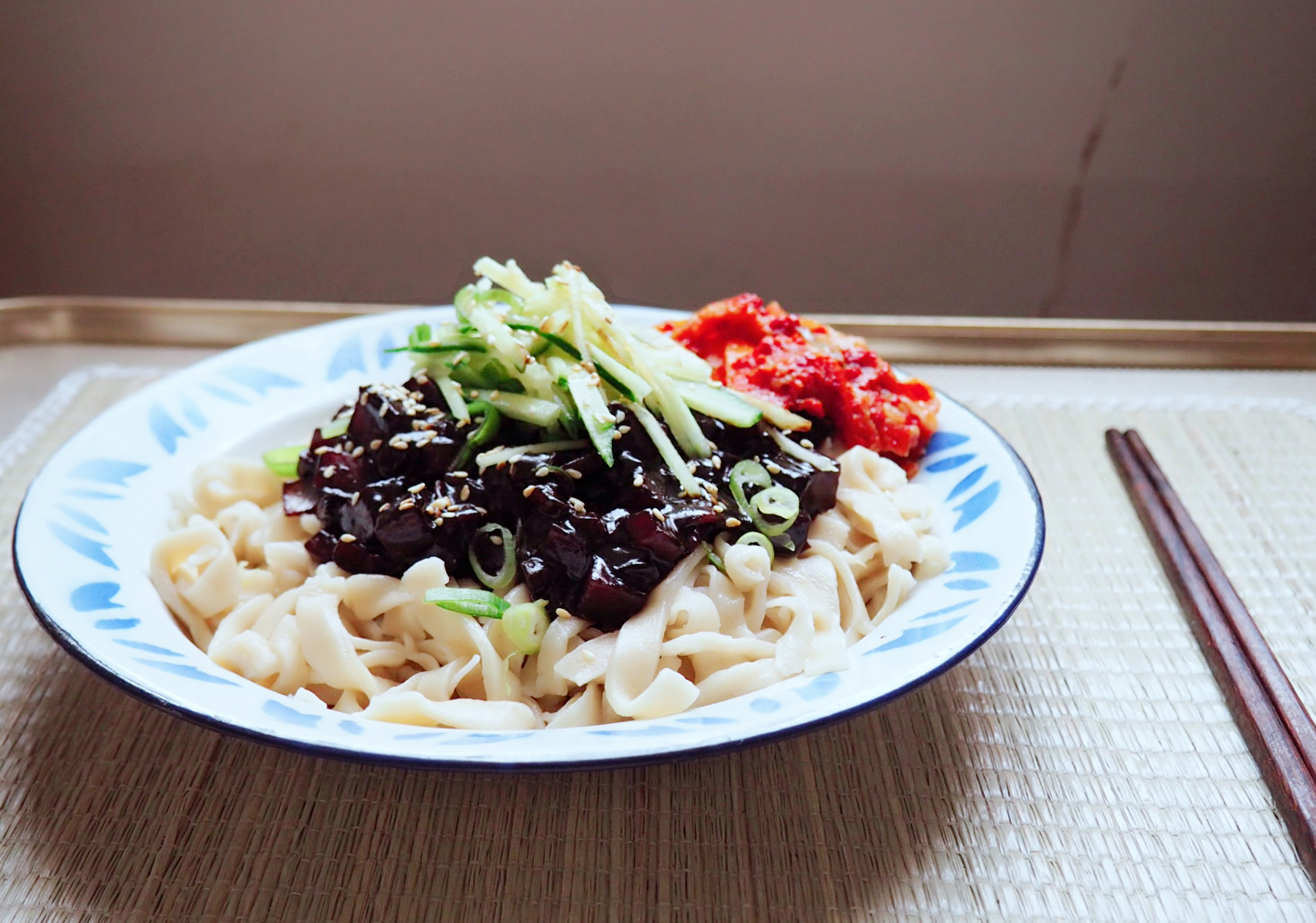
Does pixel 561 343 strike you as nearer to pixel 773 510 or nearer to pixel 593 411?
pixel 593 411

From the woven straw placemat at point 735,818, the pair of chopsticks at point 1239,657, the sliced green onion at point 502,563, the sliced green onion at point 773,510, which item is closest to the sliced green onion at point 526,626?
the sliced green onion at point 502,563

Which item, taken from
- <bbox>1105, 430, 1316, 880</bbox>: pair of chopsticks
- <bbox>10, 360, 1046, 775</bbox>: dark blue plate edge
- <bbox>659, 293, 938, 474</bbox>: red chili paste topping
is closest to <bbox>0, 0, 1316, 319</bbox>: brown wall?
<bbox>659, 293, 938, 474</bbox>: red chili paste topping

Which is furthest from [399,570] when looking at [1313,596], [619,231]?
[619,231]

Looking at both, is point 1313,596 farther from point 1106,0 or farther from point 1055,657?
point 1106,0

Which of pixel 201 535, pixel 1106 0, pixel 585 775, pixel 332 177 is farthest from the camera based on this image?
pixel 332 177

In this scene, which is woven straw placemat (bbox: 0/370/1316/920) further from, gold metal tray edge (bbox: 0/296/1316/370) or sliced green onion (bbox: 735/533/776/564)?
gold metal tray edge (bbox: 0/296/1316/370)

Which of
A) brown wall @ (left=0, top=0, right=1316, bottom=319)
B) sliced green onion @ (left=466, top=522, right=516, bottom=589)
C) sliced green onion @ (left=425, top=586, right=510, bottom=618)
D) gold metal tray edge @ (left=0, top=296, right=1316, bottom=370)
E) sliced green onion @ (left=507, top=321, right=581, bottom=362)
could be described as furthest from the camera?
brown wall @ (left=0, top=0, right=1316, bottom=319)

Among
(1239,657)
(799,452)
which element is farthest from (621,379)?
Answer: (1239,657)
